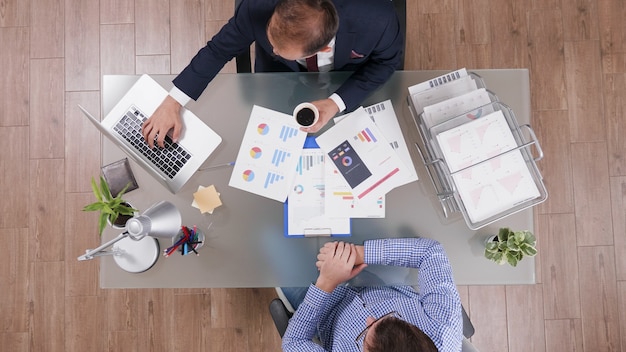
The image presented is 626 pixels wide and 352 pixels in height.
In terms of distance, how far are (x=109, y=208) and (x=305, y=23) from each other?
780mm

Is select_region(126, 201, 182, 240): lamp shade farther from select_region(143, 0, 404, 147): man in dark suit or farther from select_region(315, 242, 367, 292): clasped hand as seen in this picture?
select_region(315, 242, 367, 292): clasped hand

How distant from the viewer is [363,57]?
1545 mm

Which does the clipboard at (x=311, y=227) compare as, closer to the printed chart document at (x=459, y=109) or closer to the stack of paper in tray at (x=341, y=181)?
the stack of paper in tray at (x=341, y=181)

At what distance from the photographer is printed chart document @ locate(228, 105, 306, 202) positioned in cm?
159

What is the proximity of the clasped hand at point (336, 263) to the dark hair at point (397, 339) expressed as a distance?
0.77ft

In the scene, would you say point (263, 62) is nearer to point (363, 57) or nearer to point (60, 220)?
point (363, 57)

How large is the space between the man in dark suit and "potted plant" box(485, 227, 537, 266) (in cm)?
63

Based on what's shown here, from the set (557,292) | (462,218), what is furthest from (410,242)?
(557,292)

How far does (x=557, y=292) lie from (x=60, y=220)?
99.3 inches

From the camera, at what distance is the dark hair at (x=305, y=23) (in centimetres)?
125

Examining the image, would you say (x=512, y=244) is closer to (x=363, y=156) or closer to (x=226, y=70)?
(x=363, y=156)

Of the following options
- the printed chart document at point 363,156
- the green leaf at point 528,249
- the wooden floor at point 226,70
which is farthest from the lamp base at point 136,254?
the green leaf at point 528,249

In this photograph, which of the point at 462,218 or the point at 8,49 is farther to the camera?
the point at 8,49

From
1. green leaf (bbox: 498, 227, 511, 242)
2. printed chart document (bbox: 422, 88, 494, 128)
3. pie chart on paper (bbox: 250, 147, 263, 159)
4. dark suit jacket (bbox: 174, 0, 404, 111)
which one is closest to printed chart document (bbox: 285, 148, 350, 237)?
pie chart on paper (bbox: 250, 147, 263, 159)
